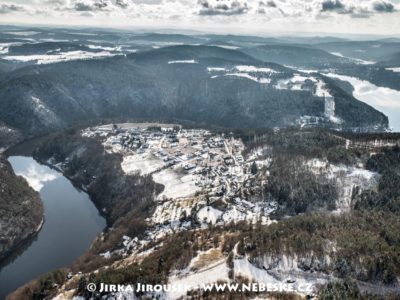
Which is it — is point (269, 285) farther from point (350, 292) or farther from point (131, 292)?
point (131, 292)

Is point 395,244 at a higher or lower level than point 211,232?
higher

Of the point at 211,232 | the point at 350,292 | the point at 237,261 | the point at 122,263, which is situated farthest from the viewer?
the point at 211,232

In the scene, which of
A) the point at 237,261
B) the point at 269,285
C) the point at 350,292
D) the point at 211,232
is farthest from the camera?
the point at 211,232

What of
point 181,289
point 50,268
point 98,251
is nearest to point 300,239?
point 181,289

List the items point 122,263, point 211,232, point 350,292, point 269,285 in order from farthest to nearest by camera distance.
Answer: point 211,232 → point 122,263 → point 269,285 → point 350,292

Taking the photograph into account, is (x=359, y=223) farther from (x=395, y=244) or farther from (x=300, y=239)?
(x=300, y=239)

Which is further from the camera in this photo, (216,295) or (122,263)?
(122,263)

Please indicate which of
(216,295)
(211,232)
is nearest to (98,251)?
(211,232)

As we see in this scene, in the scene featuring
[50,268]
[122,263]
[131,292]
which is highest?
[131,292]

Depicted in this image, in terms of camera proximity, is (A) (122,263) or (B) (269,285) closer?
(B) (269,285)
